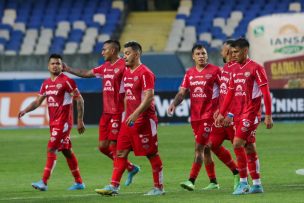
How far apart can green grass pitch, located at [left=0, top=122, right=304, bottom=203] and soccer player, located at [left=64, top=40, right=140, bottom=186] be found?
2.34 ft

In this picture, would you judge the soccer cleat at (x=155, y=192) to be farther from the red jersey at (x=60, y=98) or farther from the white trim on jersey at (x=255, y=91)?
the red jersey at (x=60, y=98)

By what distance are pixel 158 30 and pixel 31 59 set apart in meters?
7.41

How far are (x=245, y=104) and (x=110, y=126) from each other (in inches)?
127

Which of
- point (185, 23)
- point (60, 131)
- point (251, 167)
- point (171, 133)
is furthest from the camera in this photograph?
point (185, 23)

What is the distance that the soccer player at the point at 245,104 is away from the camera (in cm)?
1488

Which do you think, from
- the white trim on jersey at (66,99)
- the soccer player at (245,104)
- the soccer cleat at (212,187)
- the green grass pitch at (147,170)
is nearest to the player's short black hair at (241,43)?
the soccer player at (245,104)

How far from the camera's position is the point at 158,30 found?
169 feet

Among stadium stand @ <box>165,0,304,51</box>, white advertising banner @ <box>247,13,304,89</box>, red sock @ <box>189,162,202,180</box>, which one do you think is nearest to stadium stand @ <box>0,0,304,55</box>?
stadium stand @ <box>165,0,304,51</box>

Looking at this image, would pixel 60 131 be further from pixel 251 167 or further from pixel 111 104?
pixel 251 167

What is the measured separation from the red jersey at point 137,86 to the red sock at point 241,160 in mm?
1271

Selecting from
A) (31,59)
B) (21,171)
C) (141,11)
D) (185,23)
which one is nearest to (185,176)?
(21,171)

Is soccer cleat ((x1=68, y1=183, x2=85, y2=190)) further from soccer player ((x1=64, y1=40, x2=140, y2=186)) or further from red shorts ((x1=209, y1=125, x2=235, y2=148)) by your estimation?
red shorts ((x1=209, y1=125, x2=235, y2=148))

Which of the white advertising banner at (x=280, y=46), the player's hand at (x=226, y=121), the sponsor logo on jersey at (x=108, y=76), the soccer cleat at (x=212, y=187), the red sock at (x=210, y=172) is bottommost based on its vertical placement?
the soccer cleat at (x=212, y=187)

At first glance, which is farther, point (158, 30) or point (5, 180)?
point (158, 30)
